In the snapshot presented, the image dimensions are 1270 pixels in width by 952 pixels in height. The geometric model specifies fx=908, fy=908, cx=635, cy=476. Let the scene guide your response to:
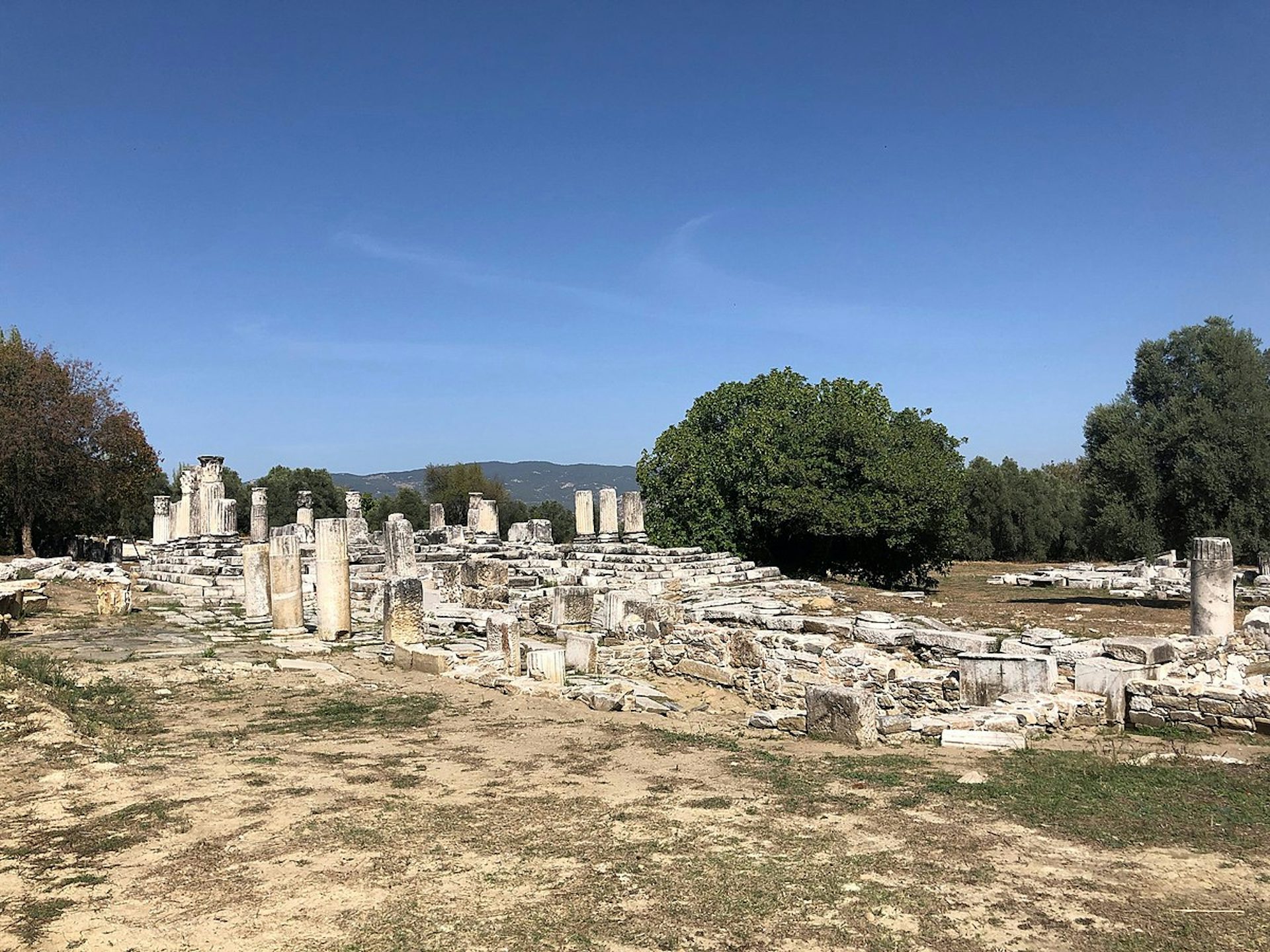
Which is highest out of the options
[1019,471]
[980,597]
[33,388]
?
[33,388]

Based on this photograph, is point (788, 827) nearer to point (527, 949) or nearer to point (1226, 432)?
point (527, 949)

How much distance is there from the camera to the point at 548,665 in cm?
1291

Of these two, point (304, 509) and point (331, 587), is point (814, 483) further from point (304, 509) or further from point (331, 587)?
point (304, 509)

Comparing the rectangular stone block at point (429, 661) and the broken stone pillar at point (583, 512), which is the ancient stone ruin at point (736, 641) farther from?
the broken stone pillar at point (583, 512)

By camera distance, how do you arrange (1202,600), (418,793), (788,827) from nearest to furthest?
1. (788,827)
2. (418,793)
3. (1202,600)

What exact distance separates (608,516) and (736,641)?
14.4 metres

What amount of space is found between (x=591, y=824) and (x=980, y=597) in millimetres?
21328

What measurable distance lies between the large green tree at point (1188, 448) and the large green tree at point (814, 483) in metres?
4.88

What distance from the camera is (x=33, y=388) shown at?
34938mm

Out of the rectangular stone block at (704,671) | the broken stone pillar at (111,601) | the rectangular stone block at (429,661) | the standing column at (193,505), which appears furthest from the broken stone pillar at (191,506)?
the rectangular stone block at (704,671)

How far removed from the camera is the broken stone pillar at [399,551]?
74.6 ft

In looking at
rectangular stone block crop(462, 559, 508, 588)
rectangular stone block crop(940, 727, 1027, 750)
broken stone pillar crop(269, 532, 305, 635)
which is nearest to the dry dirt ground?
rectangular stone block crop(940, 727, 1027, 750)

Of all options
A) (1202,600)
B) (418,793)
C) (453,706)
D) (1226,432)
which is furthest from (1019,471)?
(418,793)

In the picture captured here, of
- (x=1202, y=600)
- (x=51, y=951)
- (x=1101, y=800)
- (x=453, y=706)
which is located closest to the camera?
(x=51, y=951)
